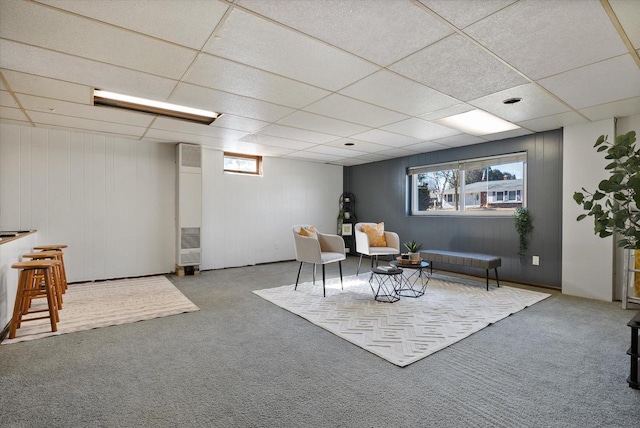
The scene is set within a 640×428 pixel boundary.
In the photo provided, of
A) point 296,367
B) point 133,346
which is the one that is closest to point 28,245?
point 133,346

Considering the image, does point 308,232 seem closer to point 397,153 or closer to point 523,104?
point 397,153

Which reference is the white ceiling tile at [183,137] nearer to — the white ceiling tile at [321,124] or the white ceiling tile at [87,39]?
the white ceiling tile at [321,124]

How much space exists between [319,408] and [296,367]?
1.67ft

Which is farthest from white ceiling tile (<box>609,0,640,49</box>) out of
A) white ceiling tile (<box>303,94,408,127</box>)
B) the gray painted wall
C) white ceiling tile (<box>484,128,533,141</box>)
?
the gray painted wall

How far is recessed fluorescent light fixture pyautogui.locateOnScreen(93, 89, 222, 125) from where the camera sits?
353 centimetres

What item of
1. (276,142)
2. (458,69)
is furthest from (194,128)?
(458,69)

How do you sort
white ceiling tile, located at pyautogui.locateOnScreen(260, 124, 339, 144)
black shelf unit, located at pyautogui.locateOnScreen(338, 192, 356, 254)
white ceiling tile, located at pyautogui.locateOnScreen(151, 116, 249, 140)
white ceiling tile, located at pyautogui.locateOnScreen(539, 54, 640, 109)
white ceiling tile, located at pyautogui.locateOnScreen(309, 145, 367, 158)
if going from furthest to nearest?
1. black shelf unit, located at pyautogui.locateOnScreen(338, 192, 356, 254)
2. white ceiling tile, located at pyautogui.locateOnScreen(309, 145, 367, 158)
3. white ceiling tile, located at pyautogui.locateOnScreen(260, 124, 339, 144)
4. white ceiling tile, located at pyautogui.locateOnScreen(151, 116, 249, 140)
5. white ceiling tile, located at pyautogui.locateOnScreen(539, 54, 640, 109)

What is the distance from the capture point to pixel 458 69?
2707mm

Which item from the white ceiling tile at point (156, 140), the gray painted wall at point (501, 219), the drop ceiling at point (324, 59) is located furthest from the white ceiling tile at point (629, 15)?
the white ceiling tile at point (156, 140)

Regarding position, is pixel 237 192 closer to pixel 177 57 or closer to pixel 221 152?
pixel 221 152

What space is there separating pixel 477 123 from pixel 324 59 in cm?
283

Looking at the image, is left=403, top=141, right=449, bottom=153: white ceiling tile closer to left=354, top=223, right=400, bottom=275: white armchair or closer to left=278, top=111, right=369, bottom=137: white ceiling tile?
left=278, top=111, right=369, bottom=137: white ceiling tile

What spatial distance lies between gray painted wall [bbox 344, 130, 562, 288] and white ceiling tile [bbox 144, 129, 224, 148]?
3.77 metres

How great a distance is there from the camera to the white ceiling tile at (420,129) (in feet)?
14.1
